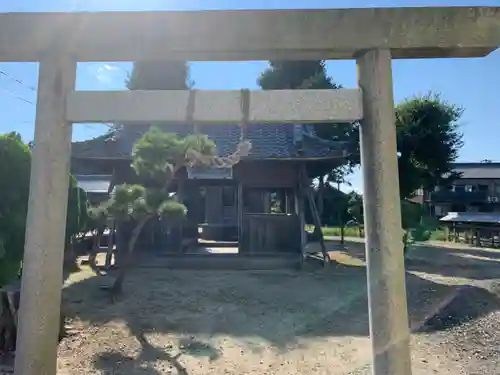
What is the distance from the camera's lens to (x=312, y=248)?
1481cm

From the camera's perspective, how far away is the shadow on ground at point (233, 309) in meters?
5.02

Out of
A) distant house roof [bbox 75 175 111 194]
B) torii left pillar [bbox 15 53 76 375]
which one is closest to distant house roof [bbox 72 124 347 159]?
distant house roof [bbox 75 175 111 194]

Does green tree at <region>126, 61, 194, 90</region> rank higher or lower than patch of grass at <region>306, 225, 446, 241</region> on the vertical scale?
higher

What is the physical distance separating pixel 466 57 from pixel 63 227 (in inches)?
123

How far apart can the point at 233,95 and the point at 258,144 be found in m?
8.44

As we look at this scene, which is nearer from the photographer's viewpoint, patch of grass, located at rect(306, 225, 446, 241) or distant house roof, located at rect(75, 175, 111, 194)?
distant house roof, located at rect(75, 175, 111, 194)

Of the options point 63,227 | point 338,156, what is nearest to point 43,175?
point 63,227

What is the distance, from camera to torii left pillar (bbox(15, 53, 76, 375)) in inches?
99.0

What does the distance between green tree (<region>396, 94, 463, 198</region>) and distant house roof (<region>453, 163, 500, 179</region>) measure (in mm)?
15659

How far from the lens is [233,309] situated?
22.2 feet

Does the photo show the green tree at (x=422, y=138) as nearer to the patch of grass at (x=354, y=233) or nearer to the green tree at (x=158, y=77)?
the patch of grass at (x=354, y=233)

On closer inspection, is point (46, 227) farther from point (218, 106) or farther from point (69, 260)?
point (69, 260)

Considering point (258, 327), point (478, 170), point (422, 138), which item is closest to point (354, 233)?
point (422, 138)

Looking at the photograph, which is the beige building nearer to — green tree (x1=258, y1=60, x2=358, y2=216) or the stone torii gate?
green tree (x1=258, y1=60, x2=358, y2=216)
